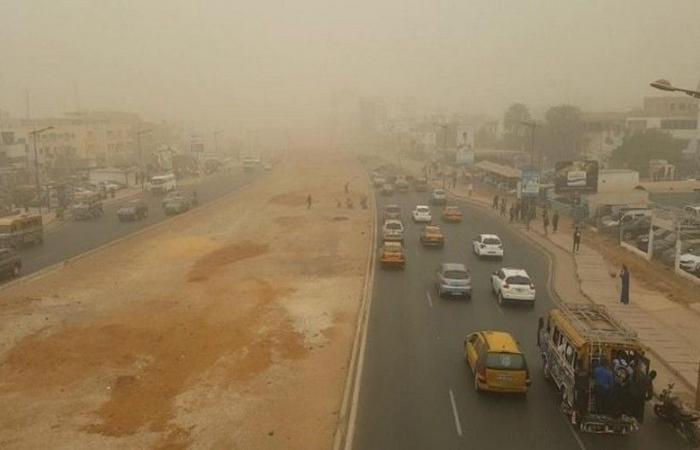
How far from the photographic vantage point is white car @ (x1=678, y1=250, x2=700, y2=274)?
30625mm

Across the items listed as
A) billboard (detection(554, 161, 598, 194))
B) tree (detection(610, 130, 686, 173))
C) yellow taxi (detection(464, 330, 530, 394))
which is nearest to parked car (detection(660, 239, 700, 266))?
billboard (detection(554, 161, 598, 194))

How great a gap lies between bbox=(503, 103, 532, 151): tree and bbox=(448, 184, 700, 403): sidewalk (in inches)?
3390

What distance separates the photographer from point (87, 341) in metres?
21.4

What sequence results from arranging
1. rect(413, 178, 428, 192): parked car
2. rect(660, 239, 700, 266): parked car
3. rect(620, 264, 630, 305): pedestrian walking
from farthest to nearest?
rect(413, 178, 428, 192): parked car
rect(660, 239, 700, 266): parked car
rect(620, 264, 630, 305): pedestrian walking

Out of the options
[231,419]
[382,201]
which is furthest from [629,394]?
[382,201]

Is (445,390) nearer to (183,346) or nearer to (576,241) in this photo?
(183,346)

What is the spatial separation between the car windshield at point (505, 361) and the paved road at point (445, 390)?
820 millimetres

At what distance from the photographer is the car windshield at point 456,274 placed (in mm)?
26562

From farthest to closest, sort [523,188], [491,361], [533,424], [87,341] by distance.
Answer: [523,188]
[87,341]
[491,361]
[533,424]

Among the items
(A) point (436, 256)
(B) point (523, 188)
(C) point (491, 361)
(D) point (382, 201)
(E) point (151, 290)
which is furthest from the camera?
(D) point (382, 201)

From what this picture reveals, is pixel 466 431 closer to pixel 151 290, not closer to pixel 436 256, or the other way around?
pixel 151 290

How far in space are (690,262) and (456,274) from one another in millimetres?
12614

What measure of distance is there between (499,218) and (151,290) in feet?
102

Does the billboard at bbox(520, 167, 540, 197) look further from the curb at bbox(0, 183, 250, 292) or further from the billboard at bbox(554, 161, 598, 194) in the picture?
the curb at bbox(0, 183, 250, 292)
